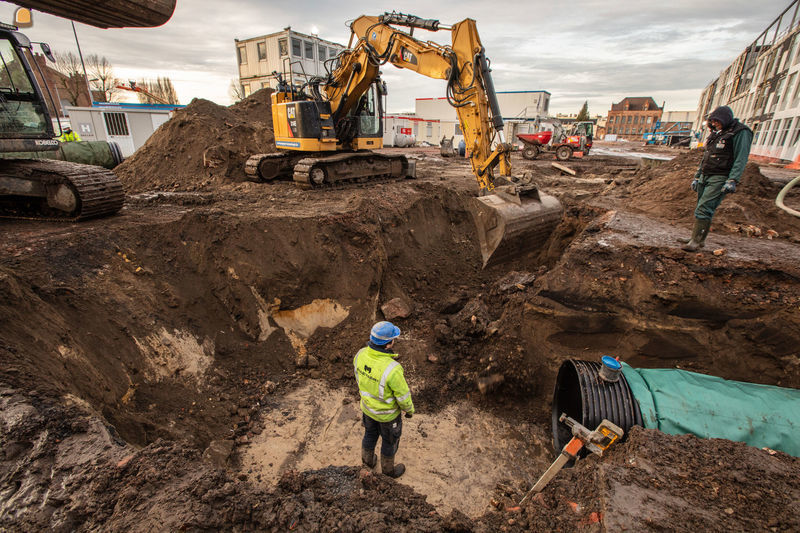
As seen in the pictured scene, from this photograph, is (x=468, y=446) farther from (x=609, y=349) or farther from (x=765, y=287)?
(x=765, y=287)

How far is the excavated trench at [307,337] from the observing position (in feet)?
11.6

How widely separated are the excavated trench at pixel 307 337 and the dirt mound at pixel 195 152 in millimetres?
4734

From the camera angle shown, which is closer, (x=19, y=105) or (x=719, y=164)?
(x=719, y=164)

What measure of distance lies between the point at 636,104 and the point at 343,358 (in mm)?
101921

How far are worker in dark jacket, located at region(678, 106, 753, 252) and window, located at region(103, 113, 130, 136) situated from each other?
20.4 metres

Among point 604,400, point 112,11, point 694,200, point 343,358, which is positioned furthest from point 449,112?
point 604,400

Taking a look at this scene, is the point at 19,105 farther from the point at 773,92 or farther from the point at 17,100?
the point at 773,92

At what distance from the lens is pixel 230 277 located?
5445mm

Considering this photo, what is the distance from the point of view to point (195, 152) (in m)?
10.9

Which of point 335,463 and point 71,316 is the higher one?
point 71,316

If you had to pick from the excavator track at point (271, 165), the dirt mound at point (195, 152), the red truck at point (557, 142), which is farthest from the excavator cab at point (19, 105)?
the red truck at point (557, 142)

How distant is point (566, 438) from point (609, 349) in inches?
49.8

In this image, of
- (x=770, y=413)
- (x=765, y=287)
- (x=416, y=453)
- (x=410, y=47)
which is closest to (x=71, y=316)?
(x=416, y=453)

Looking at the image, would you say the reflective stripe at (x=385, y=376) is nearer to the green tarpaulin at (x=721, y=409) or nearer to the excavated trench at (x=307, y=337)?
the excavated trench at (x=307, y=337)
